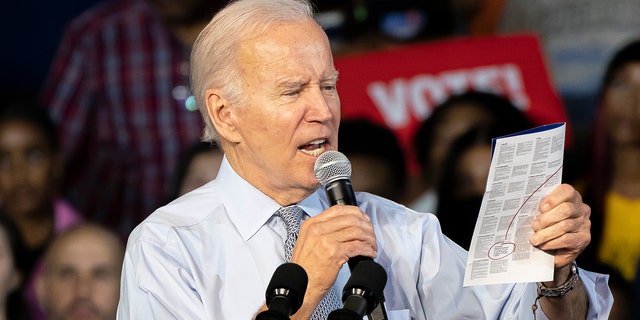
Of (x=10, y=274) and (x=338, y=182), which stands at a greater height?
(x=338, y=182)

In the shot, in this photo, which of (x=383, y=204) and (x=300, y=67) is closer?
(x=300, y=67)

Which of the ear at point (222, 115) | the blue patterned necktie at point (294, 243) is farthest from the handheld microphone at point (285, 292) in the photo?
the ear at point (222, 115)

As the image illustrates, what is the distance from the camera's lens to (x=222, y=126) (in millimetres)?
2514

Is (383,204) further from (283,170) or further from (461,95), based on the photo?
(461,95)

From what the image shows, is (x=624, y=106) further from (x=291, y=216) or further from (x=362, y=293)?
(x=362, y=293)

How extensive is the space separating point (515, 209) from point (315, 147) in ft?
1.46

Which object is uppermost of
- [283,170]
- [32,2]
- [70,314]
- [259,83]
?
[259,83]

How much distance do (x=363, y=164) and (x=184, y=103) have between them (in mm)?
809

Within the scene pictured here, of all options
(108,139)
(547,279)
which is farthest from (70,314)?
(547,279)

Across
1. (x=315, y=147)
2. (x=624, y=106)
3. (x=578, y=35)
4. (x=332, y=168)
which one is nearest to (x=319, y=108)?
(x=315, y=147)

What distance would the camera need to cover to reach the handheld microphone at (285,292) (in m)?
1.85

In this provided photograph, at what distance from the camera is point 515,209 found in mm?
2230

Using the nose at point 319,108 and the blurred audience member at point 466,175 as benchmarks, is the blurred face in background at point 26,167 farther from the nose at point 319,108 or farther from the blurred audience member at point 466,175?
the nose at point 319,108

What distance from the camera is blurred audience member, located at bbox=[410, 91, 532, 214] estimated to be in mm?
4684
